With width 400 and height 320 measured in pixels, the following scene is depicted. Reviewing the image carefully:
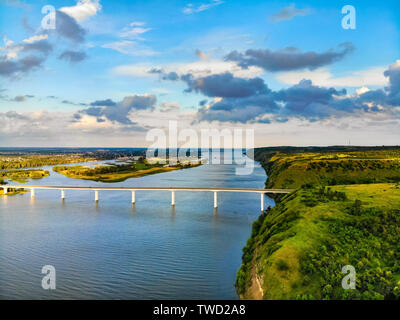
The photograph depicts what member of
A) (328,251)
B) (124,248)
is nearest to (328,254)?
(328,251)

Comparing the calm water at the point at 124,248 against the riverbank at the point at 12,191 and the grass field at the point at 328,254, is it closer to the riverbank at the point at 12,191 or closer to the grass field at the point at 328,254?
the grass field at the point at 328,254

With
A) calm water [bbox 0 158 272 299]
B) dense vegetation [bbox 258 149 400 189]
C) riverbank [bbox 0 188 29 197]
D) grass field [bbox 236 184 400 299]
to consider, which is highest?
dense vegetation [bbox 258 149 400 189]

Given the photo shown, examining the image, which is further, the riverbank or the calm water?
the riverbank

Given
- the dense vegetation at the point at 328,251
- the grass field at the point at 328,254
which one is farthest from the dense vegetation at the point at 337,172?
the grass field at the point at 328,254

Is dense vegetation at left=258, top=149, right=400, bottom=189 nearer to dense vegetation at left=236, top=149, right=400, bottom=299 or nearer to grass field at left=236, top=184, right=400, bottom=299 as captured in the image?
dense vegetation at left=236, top=149, right=400, bottom=299

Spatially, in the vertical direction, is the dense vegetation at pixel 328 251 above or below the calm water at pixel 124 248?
above

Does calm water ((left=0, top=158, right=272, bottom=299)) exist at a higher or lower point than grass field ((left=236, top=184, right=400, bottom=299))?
lower

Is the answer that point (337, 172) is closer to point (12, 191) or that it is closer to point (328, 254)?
point (328, 254)

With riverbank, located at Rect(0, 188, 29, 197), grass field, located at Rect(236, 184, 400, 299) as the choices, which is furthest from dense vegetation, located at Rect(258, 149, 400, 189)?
riverbank, located at Rect(0, 188, 29, 197)

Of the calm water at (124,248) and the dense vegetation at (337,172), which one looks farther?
the dense vegetation at (337,172)
